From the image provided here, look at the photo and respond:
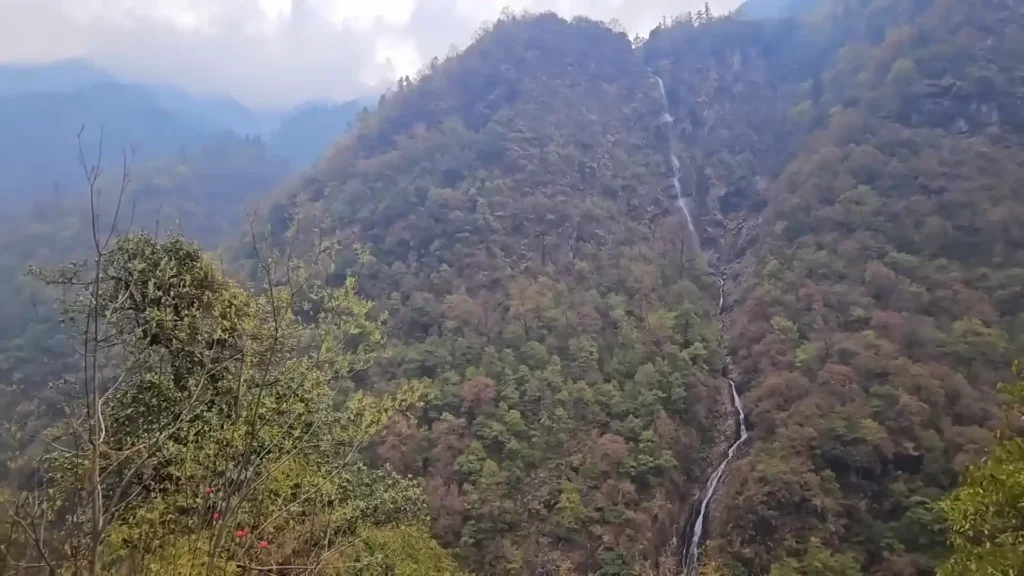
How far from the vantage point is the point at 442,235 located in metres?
31.6

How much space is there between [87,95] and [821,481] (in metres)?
87.5

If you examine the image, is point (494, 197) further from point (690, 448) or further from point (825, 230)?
point (690, 448)

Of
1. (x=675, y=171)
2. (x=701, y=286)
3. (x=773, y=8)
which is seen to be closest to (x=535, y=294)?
(x=701, y=286)

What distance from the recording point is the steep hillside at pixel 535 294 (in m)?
16.7

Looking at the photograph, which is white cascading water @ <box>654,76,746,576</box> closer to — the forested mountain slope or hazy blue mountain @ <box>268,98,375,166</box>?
the forested mountain slope

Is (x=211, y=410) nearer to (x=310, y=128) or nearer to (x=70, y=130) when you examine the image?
(x=70, y=130)

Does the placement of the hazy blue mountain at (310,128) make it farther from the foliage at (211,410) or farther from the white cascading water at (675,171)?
the foliage at (211,410)

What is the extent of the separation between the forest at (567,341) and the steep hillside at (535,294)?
0.15 m

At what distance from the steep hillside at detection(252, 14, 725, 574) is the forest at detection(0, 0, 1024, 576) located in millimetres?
145

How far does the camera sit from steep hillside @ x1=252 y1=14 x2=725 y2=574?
16.7 m

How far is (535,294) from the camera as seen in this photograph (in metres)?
25.7

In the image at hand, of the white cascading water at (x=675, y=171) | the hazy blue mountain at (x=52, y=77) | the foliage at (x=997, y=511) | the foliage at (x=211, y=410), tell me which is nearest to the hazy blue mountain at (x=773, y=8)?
the white cascading water at (x=675, y=171)

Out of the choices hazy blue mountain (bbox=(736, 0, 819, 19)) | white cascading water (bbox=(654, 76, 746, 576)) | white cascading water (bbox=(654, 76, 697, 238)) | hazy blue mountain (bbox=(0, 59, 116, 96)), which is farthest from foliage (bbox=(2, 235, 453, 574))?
hazy blue mountain (bbox=(0, 59, 116, 96))

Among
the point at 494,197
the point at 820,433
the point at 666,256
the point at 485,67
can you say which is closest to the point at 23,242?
the point at 494,197
